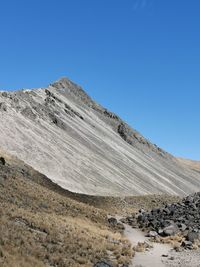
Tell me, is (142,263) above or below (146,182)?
below

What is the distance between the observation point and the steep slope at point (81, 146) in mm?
69562

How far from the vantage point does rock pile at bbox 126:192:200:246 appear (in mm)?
39094

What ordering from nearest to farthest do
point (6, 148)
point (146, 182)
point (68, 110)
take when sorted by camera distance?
point (6, 148), point (146, 182), point (68, 110)

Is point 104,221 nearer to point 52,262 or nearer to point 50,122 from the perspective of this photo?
point 52,262

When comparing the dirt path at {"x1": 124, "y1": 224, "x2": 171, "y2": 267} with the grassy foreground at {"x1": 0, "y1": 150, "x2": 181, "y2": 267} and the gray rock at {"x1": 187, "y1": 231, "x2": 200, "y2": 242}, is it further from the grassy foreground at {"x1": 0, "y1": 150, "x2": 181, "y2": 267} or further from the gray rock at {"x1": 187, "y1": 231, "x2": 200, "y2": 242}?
the gray rock at {"x1": 187, "y1": 231, "x2": 200, "y2": 242}

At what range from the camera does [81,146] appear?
279 feet

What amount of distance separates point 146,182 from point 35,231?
57703 mm

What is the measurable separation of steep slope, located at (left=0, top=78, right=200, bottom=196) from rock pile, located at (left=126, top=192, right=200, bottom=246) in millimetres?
15587

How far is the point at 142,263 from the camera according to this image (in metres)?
27.6

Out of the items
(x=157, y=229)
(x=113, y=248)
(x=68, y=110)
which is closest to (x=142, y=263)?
(x=113, y=248)

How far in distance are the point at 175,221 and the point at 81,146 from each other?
4237cm

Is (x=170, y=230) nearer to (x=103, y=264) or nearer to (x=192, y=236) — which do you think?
(x=192, y=236)

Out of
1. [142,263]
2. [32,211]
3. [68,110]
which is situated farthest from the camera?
[68,110]

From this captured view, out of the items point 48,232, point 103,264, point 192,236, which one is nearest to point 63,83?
point 192,236
